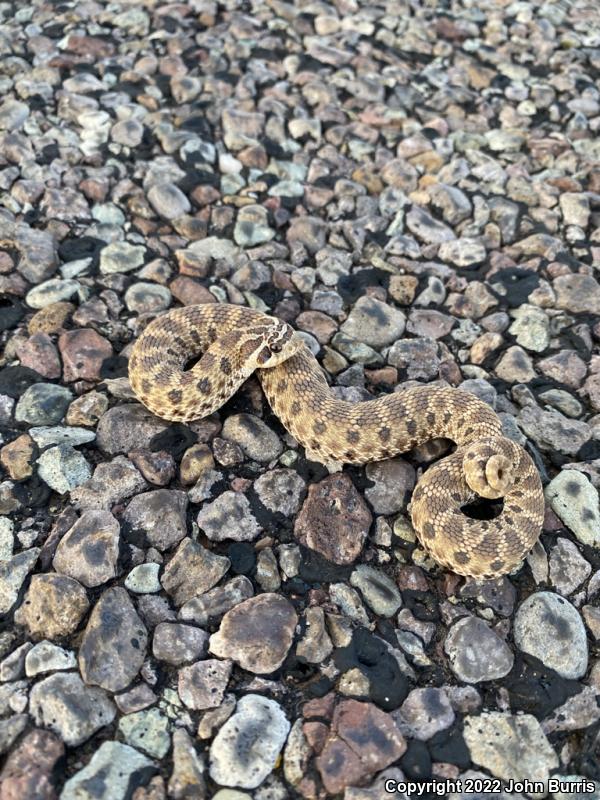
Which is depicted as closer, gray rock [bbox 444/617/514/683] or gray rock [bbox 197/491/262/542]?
gray rock [bbox 444/617/514/683]

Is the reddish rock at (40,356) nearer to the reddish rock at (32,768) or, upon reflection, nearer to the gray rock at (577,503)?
the reddish rock at (32,768)

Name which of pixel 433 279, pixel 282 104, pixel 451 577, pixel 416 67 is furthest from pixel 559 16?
pixel 451 577

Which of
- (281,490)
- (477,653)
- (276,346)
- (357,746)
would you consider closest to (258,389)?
(276,346)

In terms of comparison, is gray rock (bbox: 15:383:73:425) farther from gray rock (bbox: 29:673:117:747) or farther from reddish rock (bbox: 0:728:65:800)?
reddish rock (bbox: 0:728:65:800)

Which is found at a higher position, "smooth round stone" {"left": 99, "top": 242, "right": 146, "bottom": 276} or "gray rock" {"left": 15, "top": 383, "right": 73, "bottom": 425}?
"smooth round stone" {"left": 99, "top": 242, "right": 146, "bottom": 276}

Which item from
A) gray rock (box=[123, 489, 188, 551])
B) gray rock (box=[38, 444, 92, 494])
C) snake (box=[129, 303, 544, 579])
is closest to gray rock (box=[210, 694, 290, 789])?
gray rock (box=[123, 489, 188, 551])

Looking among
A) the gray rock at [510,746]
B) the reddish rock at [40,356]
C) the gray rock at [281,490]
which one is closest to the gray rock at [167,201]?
the reddish rock at [40,356]
